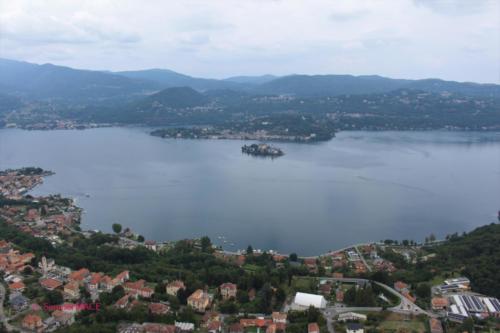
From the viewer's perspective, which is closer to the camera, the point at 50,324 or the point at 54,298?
the point at 50,324

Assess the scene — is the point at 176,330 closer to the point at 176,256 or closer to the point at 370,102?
the point at 176,256

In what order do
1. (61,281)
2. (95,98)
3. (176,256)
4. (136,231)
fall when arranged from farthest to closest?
(95,98) → (136,231) → (176,256) → (61,281)

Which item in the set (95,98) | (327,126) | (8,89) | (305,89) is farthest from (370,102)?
(8,89)

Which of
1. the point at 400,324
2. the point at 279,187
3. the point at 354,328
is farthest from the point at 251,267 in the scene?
the point at 279,187

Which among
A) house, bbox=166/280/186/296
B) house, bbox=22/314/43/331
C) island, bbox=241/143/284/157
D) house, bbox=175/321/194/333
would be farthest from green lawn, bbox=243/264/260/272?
island, bbox=241/143/284/157

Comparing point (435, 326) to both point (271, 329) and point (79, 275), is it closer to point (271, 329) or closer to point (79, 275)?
point (271, 329)

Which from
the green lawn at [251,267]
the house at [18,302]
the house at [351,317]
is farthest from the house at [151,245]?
the house at [351,317]
